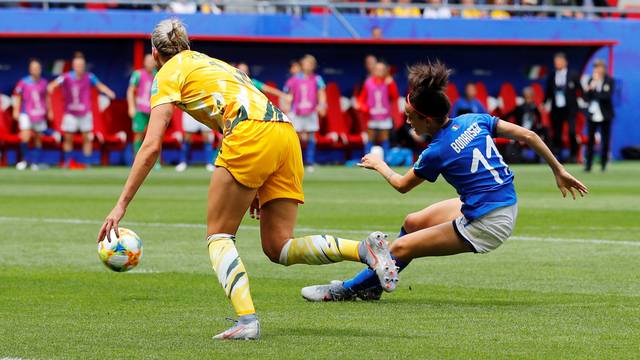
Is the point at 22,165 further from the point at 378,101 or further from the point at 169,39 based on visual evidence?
the point at 169,39

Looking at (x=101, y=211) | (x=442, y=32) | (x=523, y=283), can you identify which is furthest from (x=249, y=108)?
(x=442, y=32)

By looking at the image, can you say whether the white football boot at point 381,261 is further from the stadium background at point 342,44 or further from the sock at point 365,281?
the stadium background at point 342,44

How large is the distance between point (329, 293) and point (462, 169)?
1.31 m

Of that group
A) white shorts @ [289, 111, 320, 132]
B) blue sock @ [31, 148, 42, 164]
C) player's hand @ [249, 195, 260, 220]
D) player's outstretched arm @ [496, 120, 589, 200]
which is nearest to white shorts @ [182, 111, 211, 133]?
white shorts @ [289, 111, 320, 132]

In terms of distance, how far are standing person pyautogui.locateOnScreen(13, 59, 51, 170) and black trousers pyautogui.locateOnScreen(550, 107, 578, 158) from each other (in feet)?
39.6

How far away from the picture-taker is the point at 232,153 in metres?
7.61

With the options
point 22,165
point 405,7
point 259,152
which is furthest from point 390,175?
point 405,7

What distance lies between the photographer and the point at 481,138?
8680 millimetres

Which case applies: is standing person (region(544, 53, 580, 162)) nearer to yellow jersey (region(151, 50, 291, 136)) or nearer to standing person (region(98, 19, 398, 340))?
standing person (region(98, 19, 398, 340))

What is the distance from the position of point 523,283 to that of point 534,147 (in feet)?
6.08

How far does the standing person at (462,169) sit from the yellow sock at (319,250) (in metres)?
0.65

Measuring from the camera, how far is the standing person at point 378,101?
103 ft

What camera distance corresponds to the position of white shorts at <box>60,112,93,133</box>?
1188 inches

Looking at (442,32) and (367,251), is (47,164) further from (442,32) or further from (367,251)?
(367,251)
